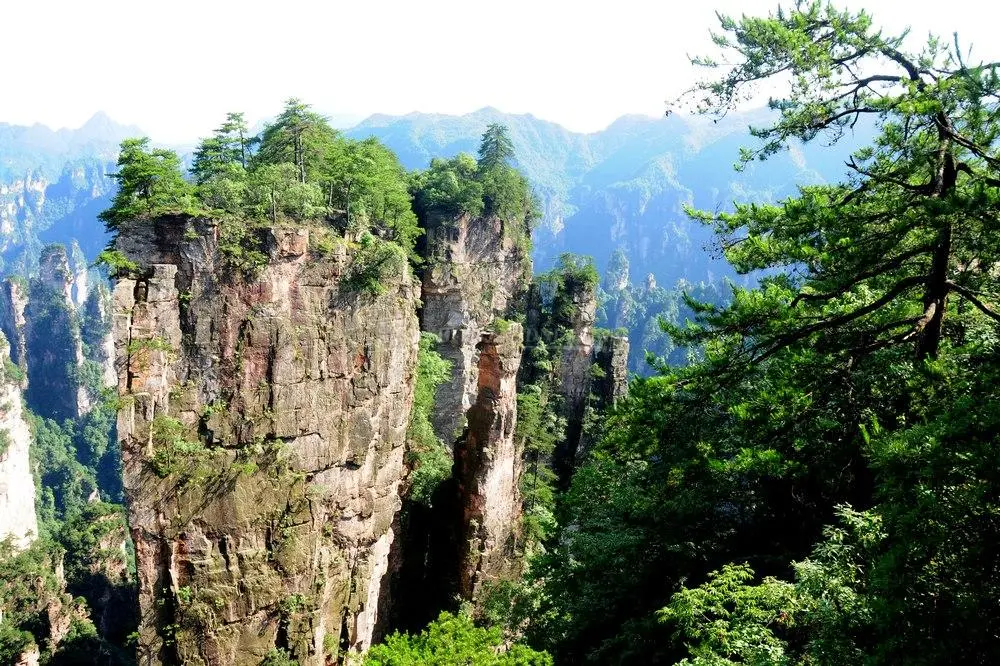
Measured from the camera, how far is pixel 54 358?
346ft

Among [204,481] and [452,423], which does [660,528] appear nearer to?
[204,481]

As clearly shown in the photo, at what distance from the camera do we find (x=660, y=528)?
43.7ft

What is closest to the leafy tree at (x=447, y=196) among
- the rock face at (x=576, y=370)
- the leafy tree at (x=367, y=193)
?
the leafy tree at (x=367, y=193)

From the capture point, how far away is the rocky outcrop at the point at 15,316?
106m

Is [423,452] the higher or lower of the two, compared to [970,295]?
lower

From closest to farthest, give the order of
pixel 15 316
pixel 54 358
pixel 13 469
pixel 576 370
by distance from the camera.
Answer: pixel 576 370 → pixel 13 469 → pixel 54 358 → pixel 15 316

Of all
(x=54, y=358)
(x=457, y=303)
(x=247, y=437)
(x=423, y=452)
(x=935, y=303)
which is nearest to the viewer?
(x=935, y=303)

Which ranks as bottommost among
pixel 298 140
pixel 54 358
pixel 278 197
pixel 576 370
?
pixel 54 358

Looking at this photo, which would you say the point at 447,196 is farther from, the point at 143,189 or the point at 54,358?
the point at 54,358

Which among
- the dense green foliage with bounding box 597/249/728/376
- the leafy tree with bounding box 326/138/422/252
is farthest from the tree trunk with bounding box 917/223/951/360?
the dense green foliage with bounding box 597/249/728/376

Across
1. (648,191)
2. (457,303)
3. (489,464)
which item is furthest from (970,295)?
(648,191)

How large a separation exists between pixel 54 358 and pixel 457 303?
333 feet

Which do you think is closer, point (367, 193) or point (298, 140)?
point (367, 193)

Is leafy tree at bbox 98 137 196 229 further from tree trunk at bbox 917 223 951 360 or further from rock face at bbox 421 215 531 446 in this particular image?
tree trunk at bbox 917 223 951 360
